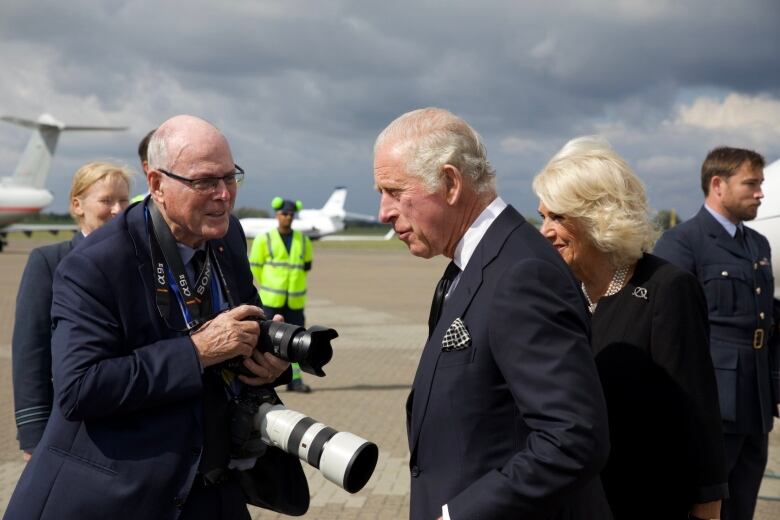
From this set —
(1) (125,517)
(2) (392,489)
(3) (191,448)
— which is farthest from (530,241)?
(2) (392,489)

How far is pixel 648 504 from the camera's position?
2602 millimetres

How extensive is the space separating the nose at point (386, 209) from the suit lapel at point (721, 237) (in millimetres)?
2767

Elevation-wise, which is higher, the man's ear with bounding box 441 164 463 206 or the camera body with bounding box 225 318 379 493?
the man's ear with bounding box 441 164 463 206

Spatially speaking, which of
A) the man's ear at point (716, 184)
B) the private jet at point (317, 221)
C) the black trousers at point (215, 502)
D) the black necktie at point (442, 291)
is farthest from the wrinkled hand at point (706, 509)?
the private jet at point (317, 221)

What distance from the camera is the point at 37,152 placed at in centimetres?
5106

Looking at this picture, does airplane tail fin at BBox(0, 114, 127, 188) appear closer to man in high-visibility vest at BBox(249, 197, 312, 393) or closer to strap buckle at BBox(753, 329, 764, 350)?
man in high-visibility vest at BBox(249, 197, 312, 393)

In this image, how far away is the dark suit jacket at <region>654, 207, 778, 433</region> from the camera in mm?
4055

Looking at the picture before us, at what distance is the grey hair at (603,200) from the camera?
8.30 ft

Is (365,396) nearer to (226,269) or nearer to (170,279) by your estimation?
(226,269)

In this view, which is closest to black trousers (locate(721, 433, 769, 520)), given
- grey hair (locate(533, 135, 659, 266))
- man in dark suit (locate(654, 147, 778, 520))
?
man in dark suit (locate(654, 147, 778, 520))

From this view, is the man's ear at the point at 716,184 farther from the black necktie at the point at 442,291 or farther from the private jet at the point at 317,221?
the private jet at the point at 317,221

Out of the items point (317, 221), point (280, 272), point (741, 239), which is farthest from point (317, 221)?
point (741, 239)

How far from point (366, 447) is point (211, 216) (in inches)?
32.1

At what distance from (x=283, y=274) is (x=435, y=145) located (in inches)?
289
